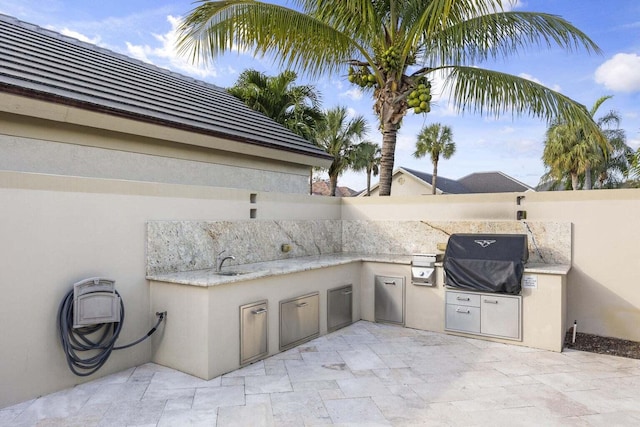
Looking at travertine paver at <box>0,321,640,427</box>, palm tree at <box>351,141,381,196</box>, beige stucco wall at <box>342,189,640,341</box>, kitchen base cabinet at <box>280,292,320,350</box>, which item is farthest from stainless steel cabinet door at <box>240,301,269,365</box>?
palm tree at <box>351,141,381,196</box>

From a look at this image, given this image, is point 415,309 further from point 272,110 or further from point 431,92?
point 272,110

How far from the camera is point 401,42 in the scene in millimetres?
7469

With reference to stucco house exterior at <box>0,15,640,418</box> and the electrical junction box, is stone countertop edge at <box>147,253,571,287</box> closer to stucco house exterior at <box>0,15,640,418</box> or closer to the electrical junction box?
stucco house exterior at <box>0,15,640,418</box>

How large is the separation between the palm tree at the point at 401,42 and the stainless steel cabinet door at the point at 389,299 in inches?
125

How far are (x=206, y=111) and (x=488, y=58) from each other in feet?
17.9

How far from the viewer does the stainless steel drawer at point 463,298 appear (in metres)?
5.94

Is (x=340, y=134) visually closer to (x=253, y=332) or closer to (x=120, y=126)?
(x=120, y=126)

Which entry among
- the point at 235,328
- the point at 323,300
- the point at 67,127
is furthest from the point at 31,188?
the point at 323,300

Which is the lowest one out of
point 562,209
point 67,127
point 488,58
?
point 562,209

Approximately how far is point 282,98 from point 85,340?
42.7 feet

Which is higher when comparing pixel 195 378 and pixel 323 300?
pixel 323 300

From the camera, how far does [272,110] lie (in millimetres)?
15633

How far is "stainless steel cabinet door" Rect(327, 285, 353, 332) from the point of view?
6297 millimetres

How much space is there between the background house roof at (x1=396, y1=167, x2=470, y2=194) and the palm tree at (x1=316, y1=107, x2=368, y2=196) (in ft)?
20.5
